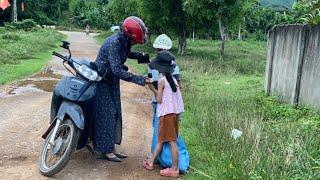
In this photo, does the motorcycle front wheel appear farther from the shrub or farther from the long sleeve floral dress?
the shrub

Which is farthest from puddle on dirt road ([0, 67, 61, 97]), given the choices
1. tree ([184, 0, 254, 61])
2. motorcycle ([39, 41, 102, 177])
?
tree ([184, 0, 254, 61])

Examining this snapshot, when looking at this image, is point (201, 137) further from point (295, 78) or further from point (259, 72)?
point (259, 72)

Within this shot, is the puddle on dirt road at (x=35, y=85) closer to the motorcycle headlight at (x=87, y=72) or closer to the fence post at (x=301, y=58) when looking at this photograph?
the motorcycle headlight at (x=87, y=72)

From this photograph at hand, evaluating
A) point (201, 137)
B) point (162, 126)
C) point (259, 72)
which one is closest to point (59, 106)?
point (162, 126)

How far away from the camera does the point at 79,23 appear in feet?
234

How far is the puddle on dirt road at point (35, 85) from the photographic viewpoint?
1112 cm

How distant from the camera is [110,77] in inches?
231

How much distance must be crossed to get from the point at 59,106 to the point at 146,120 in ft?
10.0

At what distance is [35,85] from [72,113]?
7.15 metres

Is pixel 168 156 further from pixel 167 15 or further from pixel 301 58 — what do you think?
pixel 167 15

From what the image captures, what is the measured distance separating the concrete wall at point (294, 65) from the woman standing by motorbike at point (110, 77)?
12.4 ft

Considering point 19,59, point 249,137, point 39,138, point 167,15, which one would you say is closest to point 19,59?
point 19,59

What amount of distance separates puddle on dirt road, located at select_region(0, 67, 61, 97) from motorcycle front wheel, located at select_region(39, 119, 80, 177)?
539cm

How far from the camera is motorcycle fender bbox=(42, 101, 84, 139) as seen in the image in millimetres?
5363
